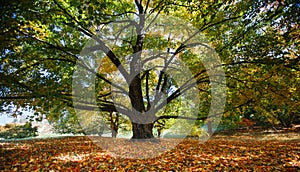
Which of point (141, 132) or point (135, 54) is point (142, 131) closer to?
point (141, 132)

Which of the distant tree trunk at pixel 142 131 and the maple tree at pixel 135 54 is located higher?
the maple tree at pixel 135 54

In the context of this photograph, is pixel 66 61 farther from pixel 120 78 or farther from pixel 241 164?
pixel 241 164

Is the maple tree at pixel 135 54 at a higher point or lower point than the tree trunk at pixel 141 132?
higher

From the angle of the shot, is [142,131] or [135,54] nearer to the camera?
[142,131]

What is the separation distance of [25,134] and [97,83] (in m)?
8.59

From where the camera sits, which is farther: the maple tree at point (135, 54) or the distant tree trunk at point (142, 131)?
the distant tree trunk at point (142, 131)

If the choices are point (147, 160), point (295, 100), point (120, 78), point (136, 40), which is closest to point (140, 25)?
point (136, 40)

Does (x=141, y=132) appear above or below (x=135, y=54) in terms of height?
below

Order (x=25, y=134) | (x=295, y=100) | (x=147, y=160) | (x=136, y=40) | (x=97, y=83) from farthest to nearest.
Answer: (x=25, y=134) → (x=97, y=83) → (x=136, y=40) → (x=295, y=100) → (x=147, y=160)

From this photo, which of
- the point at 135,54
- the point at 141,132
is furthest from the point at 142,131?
the point at 135,54

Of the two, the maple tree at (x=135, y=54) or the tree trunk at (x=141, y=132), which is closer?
the maple tree at (x=135, y=54)

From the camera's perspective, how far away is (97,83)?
9.80 m

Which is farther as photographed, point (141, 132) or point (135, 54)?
point (135, 54)

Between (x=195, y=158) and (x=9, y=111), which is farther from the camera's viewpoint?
(x=9, y=111)
